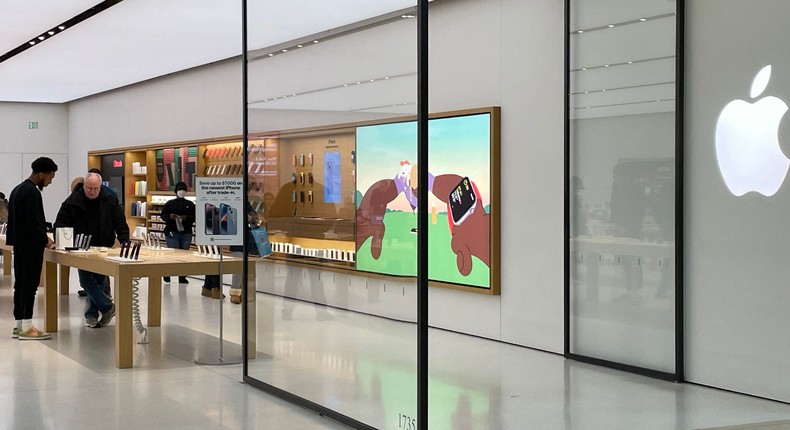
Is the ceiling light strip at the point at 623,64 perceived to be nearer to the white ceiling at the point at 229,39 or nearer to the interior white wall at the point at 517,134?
the white ceiling at the point at 229,39

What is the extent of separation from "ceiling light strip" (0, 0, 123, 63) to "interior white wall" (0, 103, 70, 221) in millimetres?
8537

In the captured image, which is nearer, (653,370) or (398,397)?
(398,397)

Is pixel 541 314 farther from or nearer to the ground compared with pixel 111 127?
nearer to the ground

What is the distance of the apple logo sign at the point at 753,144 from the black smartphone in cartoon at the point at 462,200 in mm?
3214

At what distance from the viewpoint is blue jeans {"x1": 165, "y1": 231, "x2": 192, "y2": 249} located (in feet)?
50.5

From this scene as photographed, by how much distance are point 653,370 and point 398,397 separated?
329cm

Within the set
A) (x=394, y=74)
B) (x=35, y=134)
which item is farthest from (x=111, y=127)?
(x=394, y=74)

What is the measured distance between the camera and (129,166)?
20.0 meters

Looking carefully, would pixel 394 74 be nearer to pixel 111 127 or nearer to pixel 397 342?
pixel 397 342

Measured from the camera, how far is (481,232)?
9953 millimetres

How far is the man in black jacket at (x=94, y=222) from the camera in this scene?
34.3ft

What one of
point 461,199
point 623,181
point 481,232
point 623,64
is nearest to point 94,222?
point 461,199

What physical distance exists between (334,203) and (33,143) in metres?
20.2

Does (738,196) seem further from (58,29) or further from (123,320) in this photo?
(58,29)
